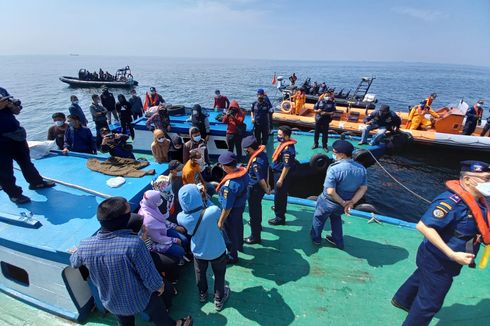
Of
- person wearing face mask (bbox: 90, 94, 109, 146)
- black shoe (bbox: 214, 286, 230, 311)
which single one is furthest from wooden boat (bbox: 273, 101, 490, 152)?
black shoe (bbox: 214, 286, 230, 311)

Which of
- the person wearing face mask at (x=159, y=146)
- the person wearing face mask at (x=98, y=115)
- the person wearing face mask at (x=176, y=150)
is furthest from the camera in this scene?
the person wearing face mask at (x=98, y=115)

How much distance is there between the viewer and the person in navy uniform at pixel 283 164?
15.3 ft

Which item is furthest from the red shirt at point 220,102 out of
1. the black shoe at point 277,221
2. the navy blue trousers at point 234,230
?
the navy blue trousers at point 234,230

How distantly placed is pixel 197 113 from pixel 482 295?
279 inches

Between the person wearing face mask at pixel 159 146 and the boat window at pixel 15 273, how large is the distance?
281cm

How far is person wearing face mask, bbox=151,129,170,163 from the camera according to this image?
552 cm

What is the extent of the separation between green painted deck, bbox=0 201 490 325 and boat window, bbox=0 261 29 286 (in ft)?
0.90

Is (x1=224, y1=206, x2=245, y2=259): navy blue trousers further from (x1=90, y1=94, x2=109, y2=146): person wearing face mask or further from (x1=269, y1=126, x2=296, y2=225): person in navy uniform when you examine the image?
(x1=90, y1=94, x2=109, y2=146): person wearing face mask

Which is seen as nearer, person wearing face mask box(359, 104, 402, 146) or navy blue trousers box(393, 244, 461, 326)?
navy blue trousers box(393, 244, 461, 326)

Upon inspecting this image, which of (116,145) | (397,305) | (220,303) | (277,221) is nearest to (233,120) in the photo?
(116,145)

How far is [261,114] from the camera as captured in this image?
28.5 feet

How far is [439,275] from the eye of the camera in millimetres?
2588

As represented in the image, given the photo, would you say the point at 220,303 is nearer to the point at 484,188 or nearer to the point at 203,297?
the point at 203,297

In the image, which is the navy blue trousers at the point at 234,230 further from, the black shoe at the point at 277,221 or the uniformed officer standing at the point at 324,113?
the uniformed officer standing at the point at 324,113
